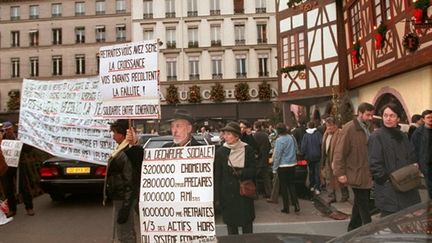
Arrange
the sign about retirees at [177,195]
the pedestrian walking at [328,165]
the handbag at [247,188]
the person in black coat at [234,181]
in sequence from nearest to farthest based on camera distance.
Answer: the sign about retirees at [177,195]
the handbag at [247,188]
the person in black coat at [234,181]
the pedestrian walking at [328,165]

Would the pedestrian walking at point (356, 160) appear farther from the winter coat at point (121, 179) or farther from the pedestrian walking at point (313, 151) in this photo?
the pedestrian walking at point (313, 151)

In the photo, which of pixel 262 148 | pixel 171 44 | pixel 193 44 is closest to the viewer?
pixel 262 148

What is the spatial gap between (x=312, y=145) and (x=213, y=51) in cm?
3703

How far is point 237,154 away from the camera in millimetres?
5109

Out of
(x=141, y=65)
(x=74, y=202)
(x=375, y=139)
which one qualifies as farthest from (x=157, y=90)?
(x=74, y=202)

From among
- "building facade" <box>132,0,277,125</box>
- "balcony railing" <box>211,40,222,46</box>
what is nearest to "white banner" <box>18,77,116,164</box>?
"building facade" <box>132,0,277,125</box>

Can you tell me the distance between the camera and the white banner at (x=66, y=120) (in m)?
6.45

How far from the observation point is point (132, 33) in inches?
1890

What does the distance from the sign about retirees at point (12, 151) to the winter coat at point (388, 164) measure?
6.38m

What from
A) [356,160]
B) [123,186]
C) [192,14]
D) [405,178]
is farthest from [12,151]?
[192,14]

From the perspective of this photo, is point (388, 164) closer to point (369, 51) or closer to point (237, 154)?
point (237, 154)

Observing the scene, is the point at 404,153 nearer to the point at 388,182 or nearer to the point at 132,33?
the point at 388,182

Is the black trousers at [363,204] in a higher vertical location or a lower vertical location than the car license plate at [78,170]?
lower

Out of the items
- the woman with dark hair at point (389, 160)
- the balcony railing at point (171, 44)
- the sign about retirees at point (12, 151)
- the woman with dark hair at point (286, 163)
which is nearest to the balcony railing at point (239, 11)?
the balcony railing at point (171, 44)
